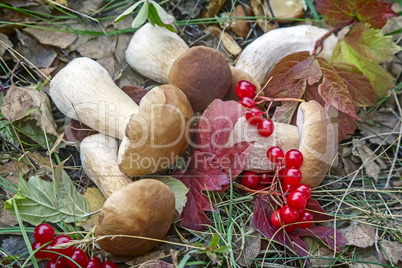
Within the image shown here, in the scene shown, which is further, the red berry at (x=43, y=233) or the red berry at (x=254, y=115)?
the red berry at (x=254, y=115)

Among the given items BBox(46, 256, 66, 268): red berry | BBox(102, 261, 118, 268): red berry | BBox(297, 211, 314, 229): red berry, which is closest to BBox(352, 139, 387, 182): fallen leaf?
BBox(297, 211, 314, 229): red berry

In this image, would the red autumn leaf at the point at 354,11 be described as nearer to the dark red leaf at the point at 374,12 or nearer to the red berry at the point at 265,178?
the dark red leaf at the point at 374,12

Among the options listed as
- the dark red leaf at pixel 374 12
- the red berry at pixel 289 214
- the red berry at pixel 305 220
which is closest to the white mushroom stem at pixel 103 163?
the red berry at pixel 289 214

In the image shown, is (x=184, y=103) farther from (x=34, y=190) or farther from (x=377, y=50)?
(x=377, y=50)

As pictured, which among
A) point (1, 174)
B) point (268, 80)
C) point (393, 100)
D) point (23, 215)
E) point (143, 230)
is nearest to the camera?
point (143, 230)

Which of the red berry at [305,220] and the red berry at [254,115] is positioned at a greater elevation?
the red berry at [254,115]

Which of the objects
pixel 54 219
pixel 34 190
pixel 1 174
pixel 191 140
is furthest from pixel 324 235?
pixel 1 174
